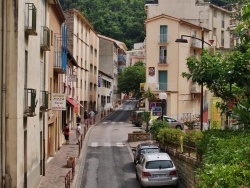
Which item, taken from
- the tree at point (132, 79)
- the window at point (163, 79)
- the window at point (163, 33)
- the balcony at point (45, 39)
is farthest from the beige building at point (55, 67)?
the tree at point (132, 79)

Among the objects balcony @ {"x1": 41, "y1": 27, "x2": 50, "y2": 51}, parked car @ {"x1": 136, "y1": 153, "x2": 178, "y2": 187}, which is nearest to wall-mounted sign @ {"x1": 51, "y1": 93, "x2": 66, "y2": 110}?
balcony @ {"x1": 41, "y1": 27, "x2": 50, "y2": 51}

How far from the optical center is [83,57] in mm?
62469

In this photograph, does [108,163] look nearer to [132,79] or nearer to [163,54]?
[163,54]

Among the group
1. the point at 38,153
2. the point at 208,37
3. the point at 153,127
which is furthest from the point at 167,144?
the point at 208,37

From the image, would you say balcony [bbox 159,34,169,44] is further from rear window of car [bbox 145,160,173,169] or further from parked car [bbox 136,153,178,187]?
rear window of car [bbox 145,160,173,169]

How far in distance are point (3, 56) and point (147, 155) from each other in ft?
30.6

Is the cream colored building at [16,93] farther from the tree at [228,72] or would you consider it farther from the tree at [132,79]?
the tree at [132,79]

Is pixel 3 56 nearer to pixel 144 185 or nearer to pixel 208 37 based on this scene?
pixel 144 185

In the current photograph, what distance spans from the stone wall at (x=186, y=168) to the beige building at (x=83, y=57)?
29.2 m

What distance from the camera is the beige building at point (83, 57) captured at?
181 feet

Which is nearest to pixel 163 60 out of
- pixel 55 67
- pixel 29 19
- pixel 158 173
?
pixel 55 67

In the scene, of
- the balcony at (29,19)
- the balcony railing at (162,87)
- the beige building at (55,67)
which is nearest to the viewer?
the balcony at (29,19)

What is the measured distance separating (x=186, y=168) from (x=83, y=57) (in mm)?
42540

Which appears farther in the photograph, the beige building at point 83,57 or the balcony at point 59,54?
the beige building at point 83,57
